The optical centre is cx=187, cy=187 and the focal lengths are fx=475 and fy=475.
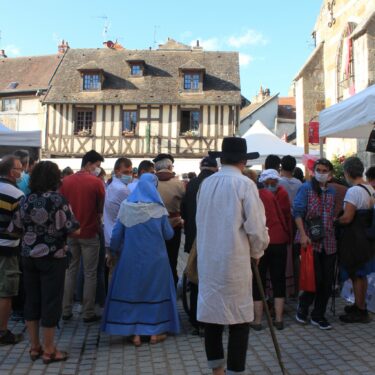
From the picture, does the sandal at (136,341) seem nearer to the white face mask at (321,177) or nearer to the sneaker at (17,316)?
the sneaker at (17,316)

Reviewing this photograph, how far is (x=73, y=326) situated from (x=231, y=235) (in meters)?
2.70

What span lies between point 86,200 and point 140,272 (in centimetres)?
112

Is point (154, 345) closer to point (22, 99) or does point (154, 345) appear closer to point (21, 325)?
point (21, 325)

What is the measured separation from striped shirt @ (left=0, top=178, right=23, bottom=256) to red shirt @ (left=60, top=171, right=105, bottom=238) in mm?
791

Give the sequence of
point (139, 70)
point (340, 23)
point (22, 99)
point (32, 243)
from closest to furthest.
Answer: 1. point (32, 243)
2. point (340, 23)
3. point (139, 70)
4. point (22, 99)

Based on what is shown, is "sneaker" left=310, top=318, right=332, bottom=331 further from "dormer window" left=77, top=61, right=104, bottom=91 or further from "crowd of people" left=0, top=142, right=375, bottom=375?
"dormer window" left=77, top=61, right=104, bottom=91

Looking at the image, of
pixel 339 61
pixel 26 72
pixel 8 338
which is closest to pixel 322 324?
pixel 8 338

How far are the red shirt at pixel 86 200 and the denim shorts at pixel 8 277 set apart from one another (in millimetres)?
809

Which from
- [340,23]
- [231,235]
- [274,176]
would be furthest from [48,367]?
[340,23]

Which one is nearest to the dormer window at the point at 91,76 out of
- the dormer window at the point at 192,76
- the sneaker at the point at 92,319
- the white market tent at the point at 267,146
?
the dormer window at the point at 192,76

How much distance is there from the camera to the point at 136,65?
977 inches

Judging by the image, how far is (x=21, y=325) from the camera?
5066mm

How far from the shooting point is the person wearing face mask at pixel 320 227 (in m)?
4.75

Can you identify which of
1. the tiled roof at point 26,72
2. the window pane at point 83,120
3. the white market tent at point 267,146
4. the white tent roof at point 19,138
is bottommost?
the white tent roof at point 19,138
